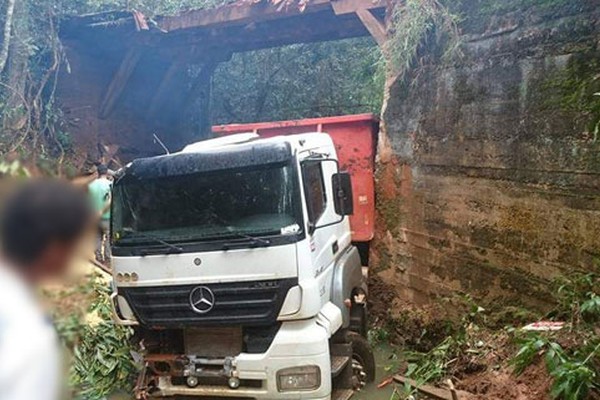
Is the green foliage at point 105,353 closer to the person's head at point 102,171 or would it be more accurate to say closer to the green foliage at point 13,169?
the person's head at point 102,171

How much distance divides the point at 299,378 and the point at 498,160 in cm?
257

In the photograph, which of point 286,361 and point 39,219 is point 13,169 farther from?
point 286,361

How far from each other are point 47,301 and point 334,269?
354 centimetres

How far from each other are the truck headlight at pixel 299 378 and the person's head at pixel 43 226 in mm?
2935

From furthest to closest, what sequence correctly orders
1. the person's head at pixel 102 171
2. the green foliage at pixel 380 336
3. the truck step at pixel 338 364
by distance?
the green foliage at pixel 380 336, the truck step at pixel 338 364, the person's head at pixel 102 171

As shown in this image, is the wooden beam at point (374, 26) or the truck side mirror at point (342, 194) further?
the wooden beam at point (374, 26)

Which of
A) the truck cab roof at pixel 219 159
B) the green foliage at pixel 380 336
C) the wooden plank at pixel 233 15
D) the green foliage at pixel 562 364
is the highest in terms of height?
the wooden plank at pixel 233 15

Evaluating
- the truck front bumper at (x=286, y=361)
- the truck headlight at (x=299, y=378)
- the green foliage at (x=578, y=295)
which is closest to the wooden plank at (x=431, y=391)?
the truck front bumper at (x=286, y=361)

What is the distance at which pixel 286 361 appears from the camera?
11.0ft

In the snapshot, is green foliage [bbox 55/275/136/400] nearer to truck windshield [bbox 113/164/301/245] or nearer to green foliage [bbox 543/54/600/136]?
truck windshield [bbox 113/164/301/245]

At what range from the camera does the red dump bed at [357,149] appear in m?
5.57

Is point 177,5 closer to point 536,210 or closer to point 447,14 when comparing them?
point 447,14

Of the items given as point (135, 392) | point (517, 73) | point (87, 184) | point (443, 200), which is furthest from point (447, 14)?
point (87, 184)

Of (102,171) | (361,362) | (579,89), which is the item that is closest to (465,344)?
(361,362)
